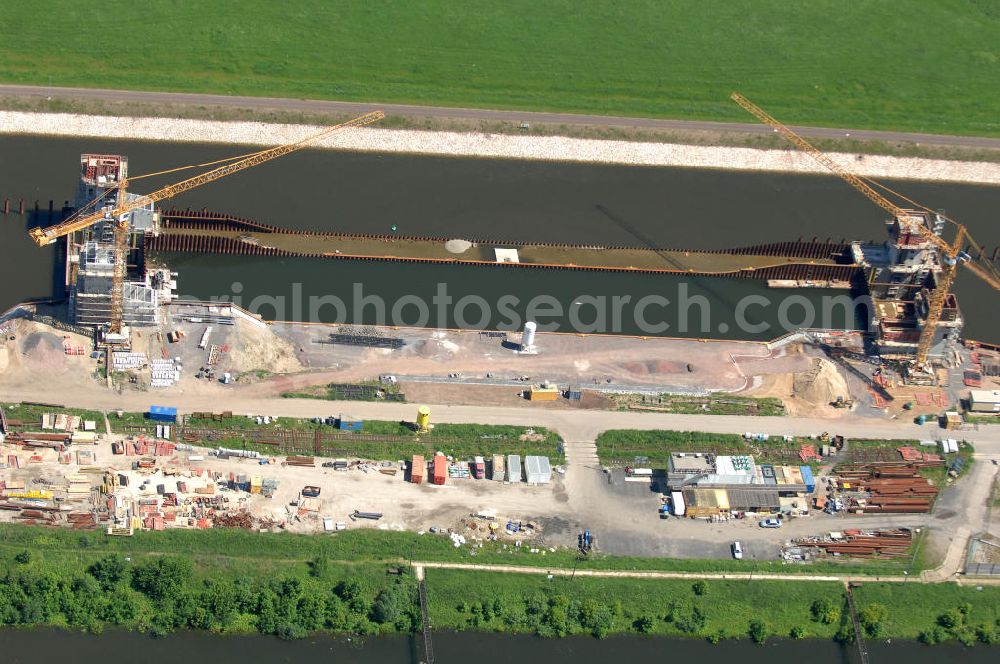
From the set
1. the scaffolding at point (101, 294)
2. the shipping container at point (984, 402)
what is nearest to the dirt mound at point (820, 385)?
the shipping container at point (984, 402)

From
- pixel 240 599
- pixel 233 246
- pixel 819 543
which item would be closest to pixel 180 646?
pixel 240 599

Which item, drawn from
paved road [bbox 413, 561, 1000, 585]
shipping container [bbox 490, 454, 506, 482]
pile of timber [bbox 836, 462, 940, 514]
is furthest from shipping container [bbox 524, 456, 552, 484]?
pile of timber [bbox 836, 462, 940, 514]

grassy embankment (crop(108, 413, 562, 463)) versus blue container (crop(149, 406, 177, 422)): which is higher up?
blue container (crop(149, 406, 177, 422))

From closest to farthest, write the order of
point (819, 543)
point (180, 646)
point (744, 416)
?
point (180, 646), point (819, 543), point (744, 416)

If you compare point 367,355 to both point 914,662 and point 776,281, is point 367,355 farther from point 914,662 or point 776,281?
point 914,662

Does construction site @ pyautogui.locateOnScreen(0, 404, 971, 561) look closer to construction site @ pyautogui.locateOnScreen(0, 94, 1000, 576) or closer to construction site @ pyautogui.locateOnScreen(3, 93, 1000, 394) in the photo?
construction site @ pyautogui.locateOnScreen(0, 94, 1000, 576)

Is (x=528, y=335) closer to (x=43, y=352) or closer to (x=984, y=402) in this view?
(x=984, y=402)

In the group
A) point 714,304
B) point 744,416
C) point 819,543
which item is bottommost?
point 819,543
